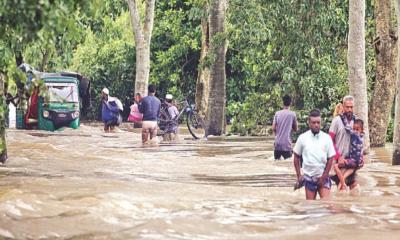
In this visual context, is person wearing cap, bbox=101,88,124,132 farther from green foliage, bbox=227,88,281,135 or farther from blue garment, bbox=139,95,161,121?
blue garment, bbox=139,95,161,121

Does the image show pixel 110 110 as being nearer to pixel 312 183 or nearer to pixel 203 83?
pixel 203 83

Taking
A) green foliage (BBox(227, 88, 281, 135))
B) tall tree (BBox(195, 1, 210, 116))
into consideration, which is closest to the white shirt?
green foliage (BBox(227, 88, 281, 135))

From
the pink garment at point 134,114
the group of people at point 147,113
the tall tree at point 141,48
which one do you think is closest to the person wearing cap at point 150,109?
the group of people at point 147,113

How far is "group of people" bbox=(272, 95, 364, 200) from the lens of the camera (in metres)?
10.9

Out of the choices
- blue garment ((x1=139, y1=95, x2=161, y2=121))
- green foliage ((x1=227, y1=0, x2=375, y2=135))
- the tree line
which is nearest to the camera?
the tree line

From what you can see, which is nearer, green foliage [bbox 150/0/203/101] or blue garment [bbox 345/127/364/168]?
blue garment [bbox 345/127/364/168]

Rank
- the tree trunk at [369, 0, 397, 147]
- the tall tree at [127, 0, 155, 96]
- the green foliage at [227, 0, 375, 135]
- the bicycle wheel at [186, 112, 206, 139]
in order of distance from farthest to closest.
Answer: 1. the tall tree at [127, 0, 155, 96]
2. the bicycle wheel at [186, 112, 206, 139]
3. the green foliage at [227, 0, 375, 135]
4. the tree trunk at [369, 0, 397, 147]

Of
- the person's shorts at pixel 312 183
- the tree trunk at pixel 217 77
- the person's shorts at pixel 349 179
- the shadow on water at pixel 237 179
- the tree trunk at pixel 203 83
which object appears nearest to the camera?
the person's shorts at pixel 312 183

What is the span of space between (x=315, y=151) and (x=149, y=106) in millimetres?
11067

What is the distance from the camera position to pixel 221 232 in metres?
9.44

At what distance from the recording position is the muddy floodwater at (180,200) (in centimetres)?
959

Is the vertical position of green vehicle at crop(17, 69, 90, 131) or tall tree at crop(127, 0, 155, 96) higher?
tall tree at crop(127, 0, 155, 96)

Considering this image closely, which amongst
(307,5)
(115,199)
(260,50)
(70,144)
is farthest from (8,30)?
(260,50)

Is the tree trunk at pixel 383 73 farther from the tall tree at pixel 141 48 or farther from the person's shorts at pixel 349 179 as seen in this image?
the tall tree at pixel 141 48
